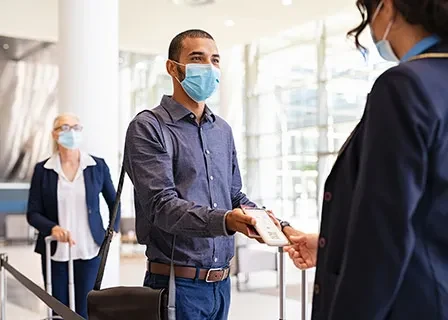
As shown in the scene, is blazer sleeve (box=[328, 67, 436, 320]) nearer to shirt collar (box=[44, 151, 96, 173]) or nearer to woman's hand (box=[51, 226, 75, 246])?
woman's hand (box=[51, 226, 75, 246])

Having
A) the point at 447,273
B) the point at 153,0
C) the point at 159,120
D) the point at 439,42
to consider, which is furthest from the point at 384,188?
the point at 153,0

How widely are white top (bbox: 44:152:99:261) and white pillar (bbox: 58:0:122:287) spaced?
1.66 metres

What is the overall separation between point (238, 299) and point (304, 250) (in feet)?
25.2

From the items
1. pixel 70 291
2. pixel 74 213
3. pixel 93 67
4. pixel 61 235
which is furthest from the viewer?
pixel 93 67

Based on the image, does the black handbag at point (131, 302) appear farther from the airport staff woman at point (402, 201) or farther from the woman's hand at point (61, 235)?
the woman's hand at point (61, 235)

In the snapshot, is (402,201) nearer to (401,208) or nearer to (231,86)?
(401,208)

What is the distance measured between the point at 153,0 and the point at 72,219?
8518mm

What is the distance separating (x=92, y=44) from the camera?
6910 mm

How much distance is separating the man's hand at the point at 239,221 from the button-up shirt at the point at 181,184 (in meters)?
0.03

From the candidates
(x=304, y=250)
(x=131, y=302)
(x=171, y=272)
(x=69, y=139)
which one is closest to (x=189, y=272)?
(x=171, y=272)

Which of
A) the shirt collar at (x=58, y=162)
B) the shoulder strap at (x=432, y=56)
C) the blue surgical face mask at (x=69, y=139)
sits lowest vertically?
the shirt collar at (x=58, y=162)

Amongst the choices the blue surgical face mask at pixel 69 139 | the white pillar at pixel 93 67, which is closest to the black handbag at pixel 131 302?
the blue surgical face mask at pixel 69 139

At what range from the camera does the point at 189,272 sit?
2.62 metres

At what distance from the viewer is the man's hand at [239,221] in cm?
217
